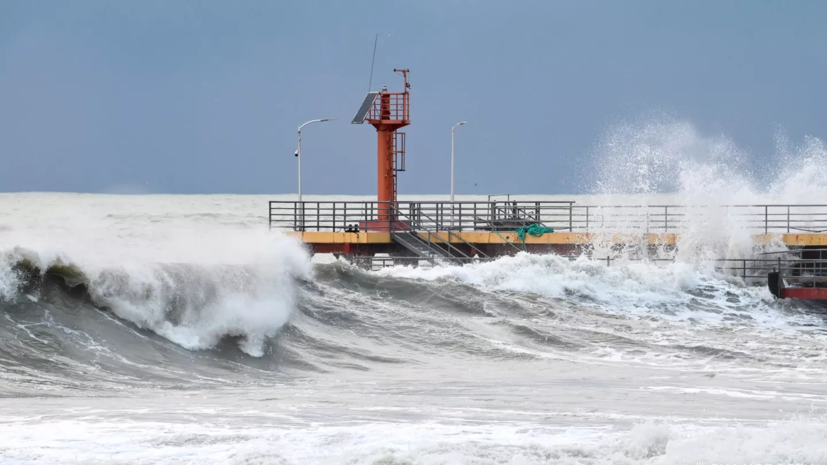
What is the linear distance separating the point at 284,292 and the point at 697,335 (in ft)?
24.7

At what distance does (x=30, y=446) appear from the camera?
27.7 ft

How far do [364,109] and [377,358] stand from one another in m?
15.5

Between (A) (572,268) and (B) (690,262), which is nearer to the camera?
(A) (572,268)

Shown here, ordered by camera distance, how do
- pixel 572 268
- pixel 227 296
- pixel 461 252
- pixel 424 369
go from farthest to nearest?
pixel 461 252 → pixel 572 268 → pixel 227 296 → pixel 424 369

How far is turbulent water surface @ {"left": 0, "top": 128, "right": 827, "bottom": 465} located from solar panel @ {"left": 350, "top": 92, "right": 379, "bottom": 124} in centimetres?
740

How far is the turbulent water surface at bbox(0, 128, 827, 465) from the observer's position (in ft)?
28.6

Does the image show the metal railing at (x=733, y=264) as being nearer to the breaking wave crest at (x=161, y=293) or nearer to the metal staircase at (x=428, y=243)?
the metal staircase at (x=428, y=243)

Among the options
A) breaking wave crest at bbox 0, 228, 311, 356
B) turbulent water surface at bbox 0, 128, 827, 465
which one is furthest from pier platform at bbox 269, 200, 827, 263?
breaking wave crest at bbox 0, 228, 311, 356

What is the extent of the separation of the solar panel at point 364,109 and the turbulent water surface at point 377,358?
7.40 metres

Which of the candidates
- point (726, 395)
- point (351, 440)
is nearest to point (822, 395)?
point (726, 395)

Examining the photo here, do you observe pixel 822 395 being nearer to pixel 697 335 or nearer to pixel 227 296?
pixel 697 335

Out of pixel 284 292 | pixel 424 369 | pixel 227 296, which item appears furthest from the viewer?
pixel 284 292

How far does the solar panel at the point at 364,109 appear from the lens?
30000 millimetres

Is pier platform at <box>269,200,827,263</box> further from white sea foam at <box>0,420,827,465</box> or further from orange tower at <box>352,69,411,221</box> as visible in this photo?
white sea foam at <box>0,420,827,465</box>
